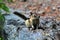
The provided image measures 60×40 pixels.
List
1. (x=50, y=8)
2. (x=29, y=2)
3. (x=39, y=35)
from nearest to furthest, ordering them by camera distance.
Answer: (x=39, y=35)
(x=50, y=8)
(x=29, y=2)

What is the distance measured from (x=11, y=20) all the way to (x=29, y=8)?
4.26 metres

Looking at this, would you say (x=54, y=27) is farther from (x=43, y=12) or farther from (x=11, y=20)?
(x=43, y=12)

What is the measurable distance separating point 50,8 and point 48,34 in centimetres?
538

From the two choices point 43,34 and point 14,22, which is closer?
point 43,34

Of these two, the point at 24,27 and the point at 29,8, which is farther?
the point at 29,8

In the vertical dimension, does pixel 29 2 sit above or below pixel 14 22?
below

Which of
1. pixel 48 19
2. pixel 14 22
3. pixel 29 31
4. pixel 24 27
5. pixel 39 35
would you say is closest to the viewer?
pixel 39 35

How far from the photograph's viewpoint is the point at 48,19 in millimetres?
10922

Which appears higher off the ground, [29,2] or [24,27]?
[24,27]

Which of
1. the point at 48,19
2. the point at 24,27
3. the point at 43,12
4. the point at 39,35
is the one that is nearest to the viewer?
the point at 39,35

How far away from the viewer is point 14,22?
30.7 feet

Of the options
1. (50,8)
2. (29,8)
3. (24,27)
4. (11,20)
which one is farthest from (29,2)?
(24,27)

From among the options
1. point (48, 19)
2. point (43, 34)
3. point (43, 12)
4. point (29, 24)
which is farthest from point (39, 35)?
point (43, 12)

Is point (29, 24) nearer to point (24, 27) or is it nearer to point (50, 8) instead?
point (24, 27)
